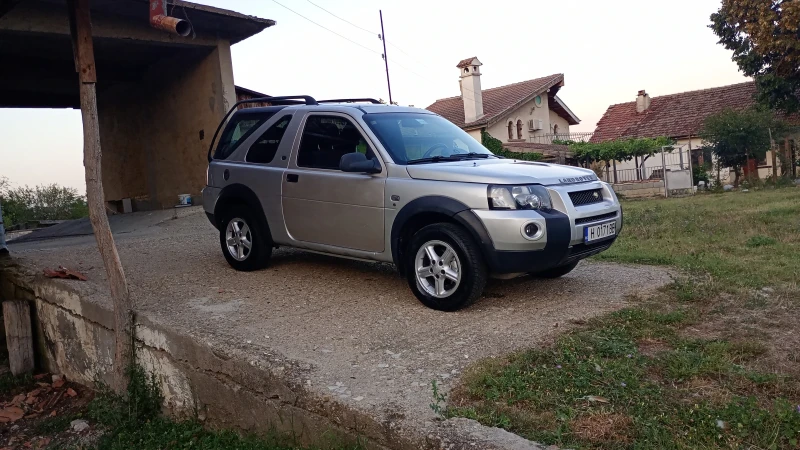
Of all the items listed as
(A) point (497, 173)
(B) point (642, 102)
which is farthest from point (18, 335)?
(B) point (642, 102)

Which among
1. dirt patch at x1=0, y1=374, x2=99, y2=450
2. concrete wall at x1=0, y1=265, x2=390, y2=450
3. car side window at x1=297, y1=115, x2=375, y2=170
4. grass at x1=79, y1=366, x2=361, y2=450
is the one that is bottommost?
dirt patch at x1=0, y1=374, x2=99, y2=450

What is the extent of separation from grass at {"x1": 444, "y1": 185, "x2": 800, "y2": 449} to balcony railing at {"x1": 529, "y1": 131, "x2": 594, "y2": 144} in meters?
29.7

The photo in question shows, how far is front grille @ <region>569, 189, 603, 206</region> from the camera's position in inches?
222

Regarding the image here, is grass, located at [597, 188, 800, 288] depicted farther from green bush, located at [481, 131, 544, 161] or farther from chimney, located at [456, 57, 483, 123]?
chimney, located at [456, 57, 483, 123]

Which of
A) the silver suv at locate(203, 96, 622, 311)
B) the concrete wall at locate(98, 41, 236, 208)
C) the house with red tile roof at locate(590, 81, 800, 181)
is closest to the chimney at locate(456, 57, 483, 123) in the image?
the house with red tile roof at locate(590, 81, 800, 181)

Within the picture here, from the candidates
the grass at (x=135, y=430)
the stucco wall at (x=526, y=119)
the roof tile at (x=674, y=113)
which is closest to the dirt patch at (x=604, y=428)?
the grass at (x=135, y=430)

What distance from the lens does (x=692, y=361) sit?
163 inches

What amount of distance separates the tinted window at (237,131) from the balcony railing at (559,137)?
93.6ft

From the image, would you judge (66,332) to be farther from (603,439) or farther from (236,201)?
(603,439)

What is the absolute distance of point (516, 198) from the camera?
536 centimetres

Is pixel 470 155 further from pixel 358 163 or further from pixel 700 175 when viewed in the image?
pixel 700 175

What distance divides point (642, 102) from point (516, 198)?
115 ft

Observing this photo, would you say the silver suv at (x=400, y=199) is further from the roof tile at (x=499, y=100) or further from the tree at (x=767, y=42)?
the roof tile at (x=499, y=100)

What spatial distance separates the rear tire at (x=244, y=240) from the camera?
Result: 723 cm
